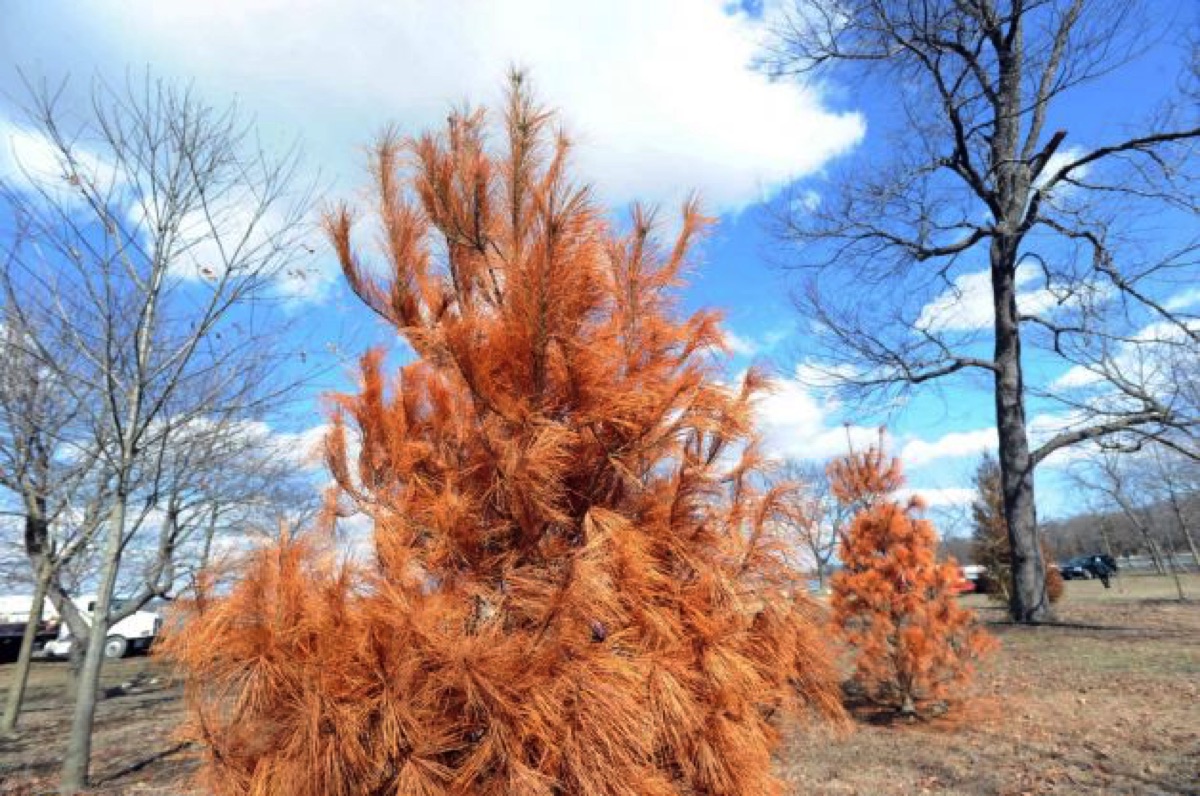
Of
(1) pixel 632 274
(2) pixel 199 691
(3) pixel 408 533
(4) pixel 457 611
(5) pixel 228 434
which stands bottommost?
(2) pixel 199 691

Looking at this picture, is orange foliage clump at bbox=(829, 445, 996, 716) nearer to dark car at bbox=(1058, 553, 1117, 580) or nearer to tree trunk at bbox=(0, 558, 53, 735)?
tree trunk at bbox=(0, 558, 53, 735)

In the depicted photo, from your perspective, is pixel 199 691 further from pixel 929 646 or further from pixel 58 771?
pixel 929 646

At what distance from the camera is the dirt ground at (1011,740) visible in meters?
4.87

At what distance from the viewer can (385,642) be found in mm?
1801

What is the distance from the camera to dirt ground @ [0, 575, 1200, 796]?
487 cm

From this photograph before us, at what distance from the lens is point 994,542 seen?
54.4 ft

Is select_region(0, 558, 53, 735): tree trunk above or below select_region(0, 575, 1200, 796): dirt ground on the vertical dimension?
above

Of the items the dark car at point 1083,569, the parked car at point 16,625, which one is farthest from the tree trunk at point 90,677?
the dark car at point 1083,569

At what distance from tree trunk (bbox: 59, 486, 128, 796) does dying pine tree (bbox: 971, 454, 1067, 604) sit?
54.5ft

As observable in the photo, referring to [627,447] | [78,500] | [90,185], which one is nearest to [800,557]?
[627,447]

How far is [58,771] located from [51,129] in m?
5.51

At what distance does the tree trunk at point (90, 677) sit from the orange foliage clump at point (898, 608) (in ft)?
20.3

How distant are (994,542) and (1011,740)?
12400 millimetres

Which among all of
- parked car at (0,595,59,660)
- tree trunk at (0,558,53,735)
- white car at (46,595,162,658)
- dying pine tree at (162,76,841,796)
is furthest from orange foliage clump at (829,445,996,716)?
parked car at (0,595,59,660)
